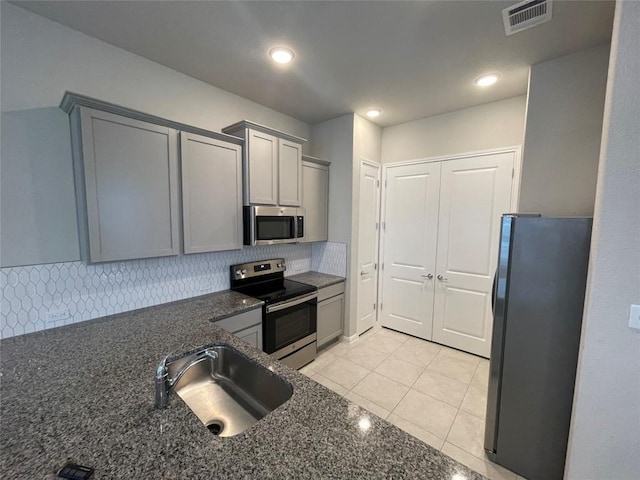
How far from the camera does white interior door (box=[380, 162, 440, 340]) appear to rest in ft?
10.7

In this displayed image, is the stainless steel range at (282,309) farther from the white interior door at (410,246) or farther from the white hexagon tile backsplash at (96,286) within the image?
the white interior door at (410,246)

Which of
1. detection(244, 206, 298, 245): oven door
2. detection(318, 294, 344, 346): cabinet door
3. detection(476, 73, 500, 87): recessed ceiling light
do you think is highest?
detection(476, 73, 500, 87): recessed ceiling light

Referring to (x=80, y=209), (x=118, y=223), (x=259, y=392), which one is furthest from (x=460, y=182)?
(x=80, y=209)

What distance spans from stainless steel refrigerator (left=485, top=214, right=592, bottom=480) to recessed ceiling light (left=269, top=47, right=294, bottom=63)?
192 cm

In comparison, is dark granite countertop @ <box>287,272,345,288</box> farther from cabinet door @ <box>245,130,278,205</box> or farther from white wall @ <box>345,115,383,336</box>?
cabinet door @ <box>245,130,278,205</box>

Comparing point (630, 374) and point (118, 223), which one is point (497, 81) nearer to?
point (630, 374)

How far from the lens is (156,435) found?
0.88m

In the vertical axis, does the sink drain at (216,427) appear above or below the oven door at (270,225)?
below

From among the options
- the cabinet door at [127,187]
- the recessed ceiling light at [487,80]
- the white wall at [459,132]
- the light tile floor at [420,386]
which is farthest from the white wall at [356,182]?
the cabinet door at [127,187]

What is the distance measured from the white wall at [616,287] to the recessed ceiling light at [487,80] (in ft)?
3.73

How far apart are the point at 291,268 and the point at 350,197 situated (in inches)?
45.2

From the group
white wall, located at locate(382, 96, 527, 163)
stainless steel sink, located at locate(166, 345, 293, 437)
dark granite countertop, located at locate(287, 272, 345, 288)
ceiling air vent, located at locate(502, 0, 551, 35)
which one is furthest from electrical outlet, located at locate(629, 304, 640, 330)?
dark granite countertop, located at locate(287, 272, 345, 288)

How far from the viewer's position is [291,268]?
3.31 m

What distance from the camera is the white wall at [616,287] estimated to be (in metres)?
1.12
